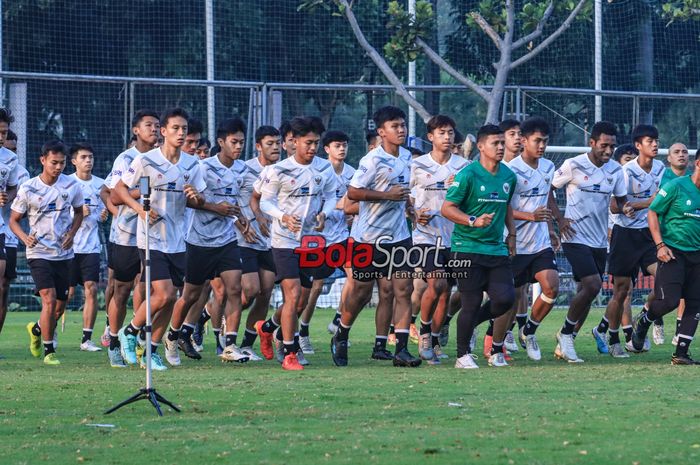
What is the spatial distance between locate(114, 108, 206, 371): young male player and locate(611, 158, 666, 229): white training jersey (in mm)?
5078

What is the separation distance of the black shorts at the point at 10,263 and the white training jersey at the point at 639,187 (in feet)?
21.8

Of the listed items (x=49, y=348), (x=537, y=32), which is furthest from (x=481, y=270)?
(x=537, y=32)

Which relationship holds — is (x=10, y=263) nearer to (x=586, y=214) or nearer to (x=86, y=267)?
(x=86, y=267)

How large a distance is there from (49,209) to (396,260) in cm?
417

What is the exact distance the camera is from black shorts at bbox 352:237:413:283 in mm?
13324

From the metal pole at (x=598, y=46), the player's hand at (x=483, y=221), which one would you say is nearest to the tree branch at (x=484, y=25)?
the metal pole at (x=598, y=46)

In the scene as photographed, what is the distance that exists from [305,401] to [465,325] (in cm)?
304

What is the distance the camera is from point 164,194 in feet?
43.0

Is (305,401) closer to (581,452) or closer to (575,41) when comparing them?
(581,452)

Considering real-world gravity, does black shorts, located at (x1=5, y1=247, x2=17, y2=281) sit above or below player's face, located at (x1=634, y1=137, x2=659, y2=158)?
below

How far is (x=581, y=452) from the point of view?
7.74m

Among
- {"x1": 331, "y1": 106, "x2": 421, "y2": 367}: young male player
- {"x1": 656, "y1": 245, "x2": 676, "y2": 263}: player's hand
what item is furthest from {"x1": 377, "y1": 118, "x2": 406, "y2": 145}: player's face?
{"x1": 656, "y1": 245, "x2": 676, "y2": 263}: player's hand

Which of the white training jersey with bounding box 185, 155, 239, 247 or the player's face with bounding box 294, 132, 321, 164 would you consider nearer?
the player's face with bounding box 294, 132, 321, 164

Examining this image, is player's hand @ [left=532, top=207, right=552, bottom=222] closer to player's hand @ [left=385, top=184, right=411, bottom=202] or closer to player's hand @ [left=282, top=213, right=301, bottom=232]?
player's hand @ [left=385, top=184, right=411, bottom=202]
